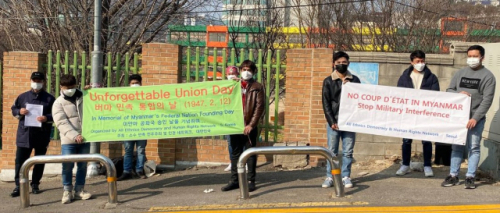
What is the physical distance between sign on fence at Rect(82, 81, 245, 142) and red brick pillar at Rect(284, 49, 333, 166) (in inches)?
70.2

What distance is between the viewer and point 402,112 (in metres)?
7.07

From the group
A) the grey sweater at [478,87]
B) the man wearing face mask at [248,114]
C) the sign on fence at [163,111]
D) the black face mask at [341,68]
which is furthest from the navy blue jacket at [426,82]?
the sign on fence at [163,111]

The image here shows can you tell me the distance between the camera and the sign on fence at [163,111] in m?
7.26

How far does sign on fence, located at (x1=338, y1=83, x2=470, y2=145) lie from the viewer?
6922 millimetres

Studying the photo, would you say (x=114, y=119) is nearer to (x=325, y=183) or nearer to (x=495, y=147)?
(x=325, y=183)

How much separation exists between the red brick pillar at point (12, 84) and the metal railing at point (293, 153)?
454 centimetres

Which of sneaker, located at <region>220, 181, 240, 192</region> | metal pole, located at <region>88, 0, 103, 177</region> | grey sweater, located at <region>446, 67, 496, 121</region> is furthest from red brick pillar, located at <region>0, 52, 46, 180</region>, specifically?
grey sweater, located at <region>446, 67, 496, 121</region>

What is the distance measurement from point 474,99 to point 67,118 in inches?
210

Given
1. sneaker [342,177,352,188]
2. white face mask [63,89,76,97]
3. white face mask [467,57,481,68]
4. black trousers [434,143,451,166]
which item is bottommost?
sneaker [342,177,352,188]

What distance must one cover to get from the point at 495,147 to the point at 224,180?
3.92m

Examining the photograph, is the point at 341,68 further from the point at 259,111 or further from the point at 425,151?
the point at 425,151

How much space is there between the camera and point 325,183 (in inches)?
279

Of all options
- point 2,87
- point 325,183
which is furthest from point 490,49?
point 2,87

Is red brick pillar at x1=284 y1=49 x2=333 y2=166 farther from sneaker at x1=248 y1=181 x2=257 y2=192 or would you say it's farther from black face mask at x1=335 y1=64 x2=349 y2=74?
sneaker at x1=248 y1=181 x2=257 y2=192
